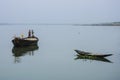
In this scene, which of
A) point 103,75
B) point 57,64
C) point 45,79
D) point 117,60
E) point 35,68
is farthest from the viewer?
point 117,60

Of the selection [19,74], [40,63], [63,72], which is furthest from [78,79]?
[40,63]

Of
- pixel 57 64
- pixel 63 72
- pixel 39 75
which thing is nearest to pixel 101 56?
pixel 57 64

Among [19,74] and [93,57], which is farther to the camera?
[93,57]

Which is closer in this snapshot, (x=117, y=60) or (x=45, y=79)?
(x=45, y=79)

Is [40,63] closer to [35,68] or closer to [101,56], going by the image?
[35,68]

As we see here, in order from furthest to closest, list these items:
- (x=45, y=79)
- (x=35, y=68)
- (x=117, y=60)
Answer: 1. (x=117, y=60)
2. (x=35, y=68)
3. (x=45, y=79)

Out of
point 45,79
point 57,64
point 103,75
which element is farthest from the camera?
point 57,64

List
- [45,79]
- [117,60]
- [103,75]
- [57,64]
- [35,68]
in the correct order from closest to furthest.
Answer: [45,79]
[103,75]
[35,68]
[57,64]
[117,60]

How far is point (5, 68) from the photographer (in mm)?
17969

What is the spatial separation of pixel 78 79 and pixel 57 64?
434 centimetres

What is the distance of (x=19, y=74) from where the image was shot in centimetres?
1598

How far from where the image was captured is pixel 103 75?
15.9 meters

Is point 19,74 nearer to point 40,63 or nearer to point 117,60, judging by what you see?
point 40,63

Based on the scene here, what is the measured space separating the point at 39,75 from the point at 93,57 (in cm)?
642
